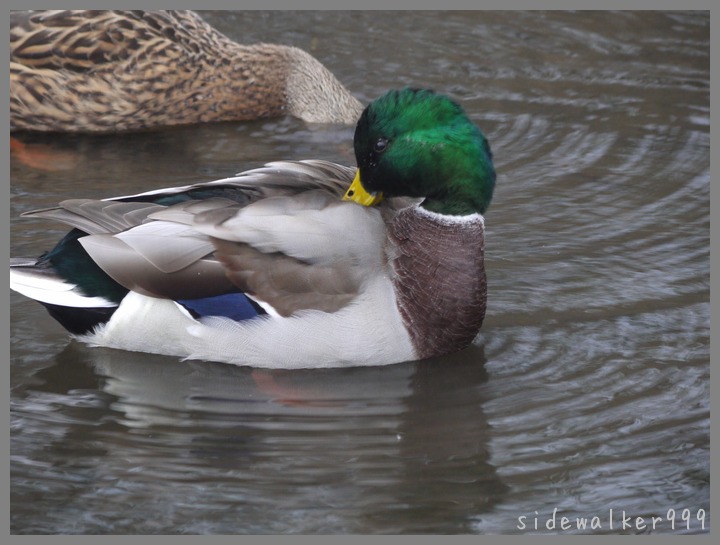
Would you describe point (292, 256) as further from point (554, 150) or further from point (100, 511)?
point (554, 150)

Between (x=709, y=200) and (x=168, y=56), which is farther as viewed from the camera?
(x=168, y=56)

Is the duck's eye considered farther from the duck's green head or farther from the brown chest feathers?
the brown chest feathers

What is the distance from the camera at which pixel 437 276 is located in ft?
19.3

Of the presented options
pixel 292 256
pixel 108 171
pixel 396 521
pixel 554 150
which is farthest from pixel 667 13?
pixel 396 521

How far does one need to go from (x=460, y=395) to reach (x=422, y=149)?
3.57 ft

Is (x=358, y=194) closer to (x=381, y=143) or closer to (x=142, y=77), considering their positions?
(x=381, y=143)

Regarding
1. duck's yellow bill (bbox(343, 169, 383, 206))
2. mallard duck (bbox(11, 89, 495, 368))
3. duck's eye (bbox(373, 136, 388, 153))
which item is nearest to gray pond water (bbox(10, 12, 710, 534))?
mallard duck (bbox(11, 89, 495, 368))

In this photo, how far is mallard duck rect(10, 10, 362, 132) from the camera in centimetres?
865

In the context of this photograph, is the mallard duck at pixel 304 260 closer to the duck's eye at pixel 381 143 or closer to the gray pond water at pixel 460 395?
the duck's eye at pixel 381 143

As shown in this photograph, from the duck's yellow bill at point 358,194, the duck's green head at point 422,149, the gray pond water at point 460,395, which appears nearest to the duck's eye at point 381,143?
the duck's green head at point 422,149

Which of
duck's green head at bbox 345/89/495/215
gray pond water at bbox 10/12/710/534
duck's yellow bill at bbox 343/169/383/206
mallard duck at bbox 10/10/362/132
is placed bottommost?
gray pond water at bbox 10/12/710/534

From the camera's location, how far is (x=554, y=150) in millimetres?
8422

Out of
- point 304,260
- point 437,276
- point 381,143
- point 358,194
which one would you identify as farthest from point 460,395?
point 381,143

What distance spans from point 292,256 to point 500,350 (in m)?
1.12
